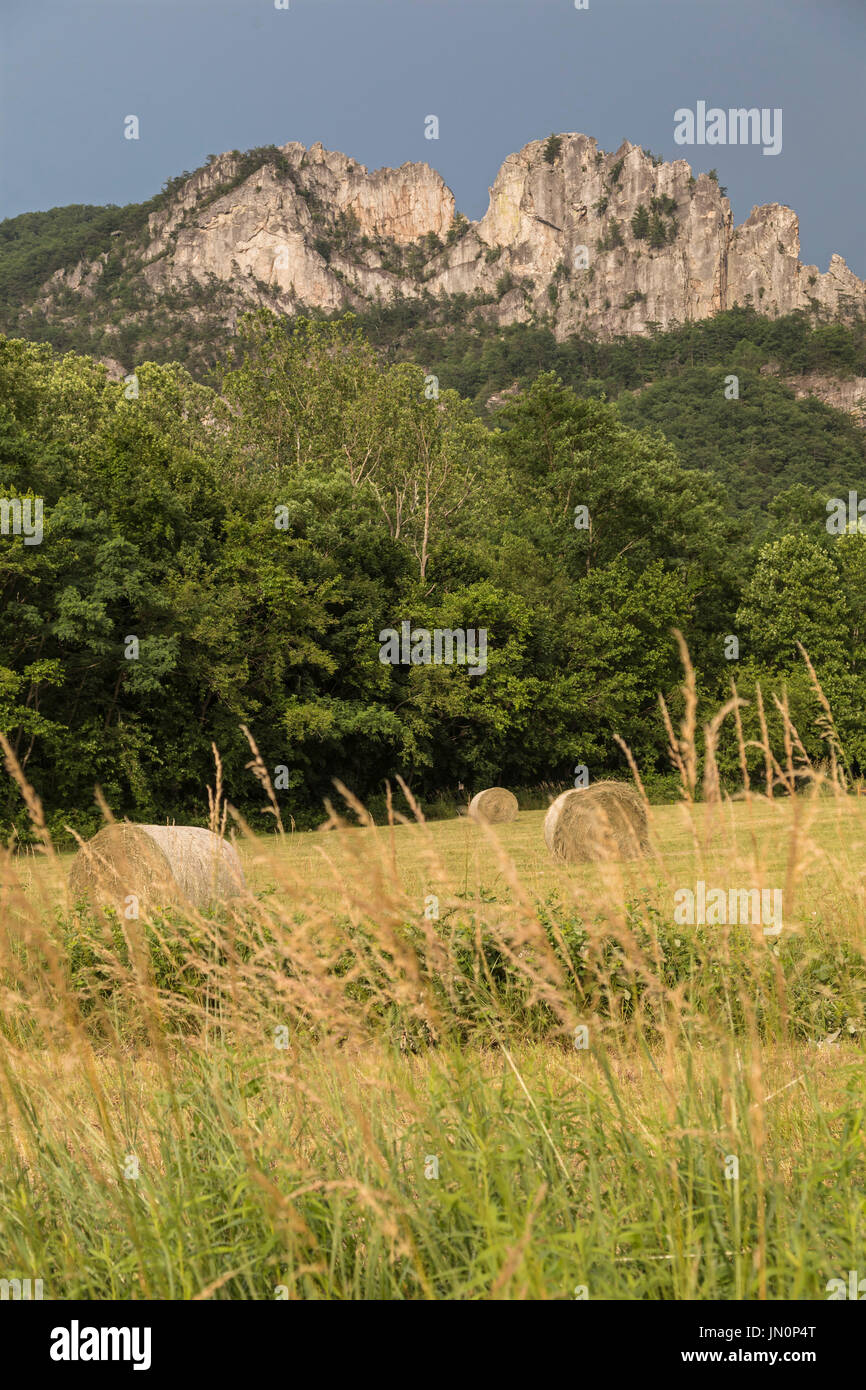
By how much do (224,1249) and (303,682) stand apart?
28.5 m

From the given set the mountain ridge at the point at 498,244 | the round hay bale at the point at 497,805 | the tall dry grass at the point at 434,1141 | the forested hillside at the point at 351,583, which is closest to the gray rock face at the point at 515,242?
the mountain ridge at the point at 498,244

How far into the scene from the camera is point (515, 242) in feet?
447

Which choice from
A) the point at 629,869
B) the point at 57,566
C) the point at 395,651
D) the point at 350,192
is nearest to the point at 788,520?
the point at 395,651

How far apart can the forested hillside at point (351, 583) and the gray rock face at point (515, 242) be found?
206 ft

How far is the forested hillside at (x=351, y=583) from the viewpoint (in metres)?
24.1

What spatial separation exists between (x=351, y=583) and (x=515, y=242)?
396ft

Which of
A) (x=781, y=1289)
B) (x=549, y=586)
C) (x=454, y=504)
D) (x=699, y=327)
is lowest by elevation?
(x=781, y=1289)

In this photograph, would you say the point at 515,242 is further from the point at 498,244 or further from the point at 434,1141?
the point at 434,1141

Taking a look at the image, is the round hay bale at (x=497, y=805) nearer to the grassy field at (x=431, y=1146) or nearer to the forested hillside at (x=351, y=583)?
the forested hillside at (x=351, y=583)

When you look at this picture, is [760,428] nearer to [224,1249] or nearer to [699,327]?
[699,327]

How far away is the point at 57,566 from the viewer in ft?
74.8

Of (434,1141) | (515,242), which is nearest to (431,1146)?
(434,1141)

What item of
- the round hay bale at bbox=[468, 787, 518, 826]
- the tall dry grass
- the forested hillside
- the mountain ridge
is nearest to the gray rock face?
the mountain ridge
